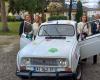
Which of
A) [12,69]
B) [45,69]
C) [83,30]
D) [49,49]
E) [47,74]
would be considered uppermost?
[83,30]

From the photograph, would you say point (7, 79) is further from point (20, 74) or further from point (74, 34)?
point (74, 34)

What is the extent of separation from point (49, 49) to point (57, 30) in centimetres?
187

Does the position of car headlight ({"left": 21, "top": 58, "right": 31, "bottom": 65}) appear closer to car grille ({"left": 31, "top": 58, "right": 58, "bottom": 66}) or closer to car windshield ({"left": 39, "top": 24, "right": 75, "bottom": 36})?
car grille ({"left": 31, "top": 58, "right": 58, "bottom": 66})

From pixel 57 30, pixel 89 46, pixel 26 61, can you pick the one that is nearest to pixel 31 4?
pixel 57 30

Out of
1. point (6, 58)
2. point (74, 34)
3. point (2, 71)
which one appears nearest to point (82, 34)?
point (74, 34)

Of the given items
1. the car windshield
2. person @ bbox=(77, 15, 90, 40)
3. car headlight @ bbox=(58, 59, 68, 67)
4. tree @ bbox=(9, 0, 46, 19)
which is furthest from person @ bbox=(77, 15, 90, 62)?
tree @ bbox=(9, 0, 46, 19)

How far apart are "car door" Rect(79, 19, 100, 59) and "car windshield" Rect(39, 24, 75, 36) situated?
0.49m

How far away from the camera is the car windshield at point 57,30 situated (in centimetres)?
1143

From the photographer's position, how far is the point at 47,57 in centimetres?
A: 933

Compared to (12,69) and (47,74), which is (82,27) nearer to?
(12,69)

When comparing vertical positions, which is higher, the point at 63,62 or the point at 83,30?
the point at 83,30

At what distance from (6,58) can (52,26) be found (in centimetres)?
400

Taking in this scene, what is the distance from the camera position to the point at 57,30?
11.5 m

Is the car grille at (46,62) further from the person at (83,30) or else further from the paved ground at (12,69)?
the person at (83,30)
